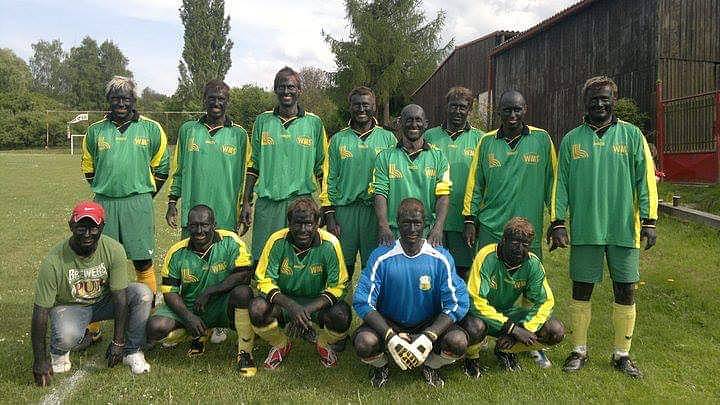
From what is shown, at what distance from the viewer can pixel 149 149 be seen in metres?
5.50

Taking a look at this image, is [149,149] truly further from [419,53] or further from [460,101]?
[419,53]

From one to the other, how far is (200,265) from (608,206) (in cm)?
329

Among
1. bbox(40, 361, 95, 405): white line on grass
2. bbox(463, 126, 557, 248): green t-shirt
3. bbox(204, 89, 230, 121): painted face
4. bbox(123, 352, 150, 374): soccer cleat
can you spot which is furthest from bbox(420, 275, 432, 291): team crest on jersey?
bbox(40, 361, 95, 405): white line on grass

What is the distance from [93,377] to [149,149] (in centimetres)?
212

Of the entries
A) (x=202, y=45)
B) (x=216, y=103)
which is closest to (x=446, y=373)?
(x=216, y=103)

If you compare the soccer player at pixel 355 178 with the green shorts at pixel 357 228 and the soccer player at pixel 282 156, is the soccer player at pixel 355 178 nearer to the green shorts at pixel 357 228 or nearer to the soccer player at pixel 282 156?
the green shorts at pixel 357 228

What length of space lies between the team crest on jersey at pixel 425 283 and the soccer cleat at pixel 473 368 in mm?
773

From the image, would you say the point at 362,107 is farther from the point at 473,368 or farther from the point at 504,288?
the point at 473,368

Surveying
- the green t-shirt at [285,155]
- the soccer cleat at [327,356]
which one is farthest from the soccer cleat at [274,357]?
the green t-shirt at [285,155]

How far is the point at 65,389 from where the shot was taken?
4191 mm

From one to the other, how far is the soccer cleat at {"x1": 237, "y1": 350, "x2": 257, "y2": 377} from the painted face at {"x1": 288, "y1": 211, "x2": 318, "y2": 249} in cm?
99

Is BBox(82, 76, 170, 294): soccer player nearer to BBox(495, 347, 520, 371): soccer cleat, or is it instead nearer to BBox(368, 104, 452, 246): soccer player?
BBox(368, 104, 452, 246): soccer player

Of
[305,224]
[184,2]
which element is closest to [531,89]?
[305,224]

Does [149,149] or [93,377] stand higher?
[149,149]
